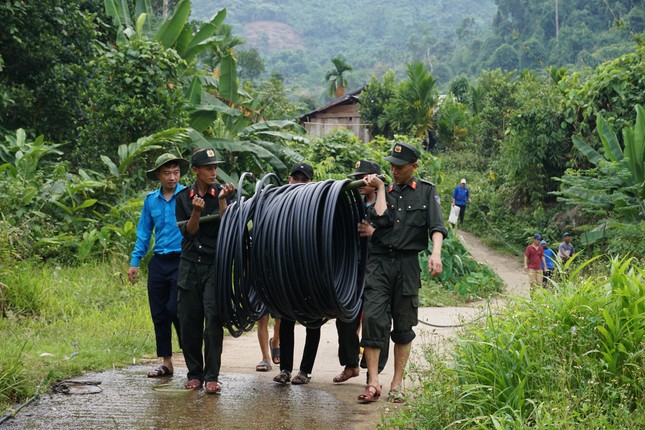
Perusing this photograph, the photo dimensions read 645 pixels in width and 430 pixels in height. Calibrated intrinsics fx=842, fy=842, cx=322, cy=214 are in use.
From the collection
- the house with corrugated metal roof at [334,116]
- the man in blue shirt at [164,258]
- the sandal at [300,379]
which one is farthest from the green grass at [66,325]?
the house with corrugated metal roof at [334,116]

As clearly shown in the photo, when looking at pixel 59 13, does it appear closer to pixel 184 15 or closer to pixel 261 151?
pixel 184 15

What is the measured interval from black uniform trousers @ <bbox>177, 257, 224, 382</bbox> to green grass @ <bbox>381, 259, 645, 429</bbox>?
157cm

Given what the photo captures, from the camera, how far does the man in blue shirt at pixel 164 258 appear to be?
680 centimetres

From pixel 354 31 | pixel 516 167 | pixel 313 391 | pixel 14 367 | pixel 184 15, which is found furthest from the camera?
pixel 354 31

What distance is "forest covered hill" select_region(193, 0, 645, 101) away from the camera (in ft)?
201

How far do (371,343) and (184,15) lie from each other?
12.5 meters

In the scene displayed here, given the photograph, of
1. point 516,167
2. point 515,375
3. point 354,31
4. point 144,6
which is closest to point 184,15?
point 144,6

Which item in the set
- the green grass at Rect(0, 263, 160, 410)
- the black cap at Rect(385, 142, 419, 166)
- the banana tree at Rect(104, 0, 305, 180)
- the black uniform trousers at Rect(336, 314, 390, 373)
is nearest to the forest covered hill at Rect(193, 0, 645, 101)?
the banana tree at Rect(104, 0, 305, 180)

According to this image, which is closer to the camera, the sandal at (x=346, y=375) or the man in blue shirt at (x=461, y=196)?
the sandal at (x=346, y=375)

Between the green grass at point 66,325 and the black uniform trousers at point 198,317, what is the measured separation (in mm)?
951

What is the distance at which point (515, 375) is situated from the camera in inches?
198

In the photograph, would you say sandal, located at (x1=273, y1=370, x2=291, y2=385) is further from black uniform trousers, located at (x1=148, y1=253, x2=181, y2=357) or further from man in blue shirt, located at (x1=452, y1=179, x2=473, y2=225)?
man in blue shirt, located at (x1=452, y1=179, x2=473, y2=225)

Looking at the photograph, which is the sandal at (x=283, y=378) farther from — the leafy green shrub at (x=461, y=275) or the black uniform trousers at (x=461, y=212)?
the black uniform trousers at (x=461, y=212)

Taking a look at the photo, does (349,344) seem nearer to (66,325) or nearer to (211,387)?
(211,387)
